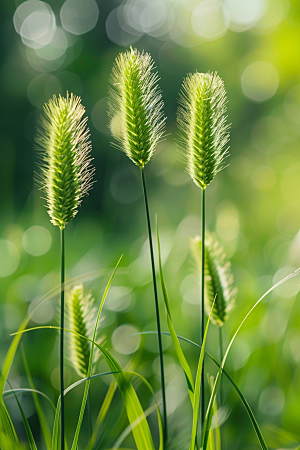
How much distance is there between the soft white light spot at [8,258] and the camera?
1.12 m

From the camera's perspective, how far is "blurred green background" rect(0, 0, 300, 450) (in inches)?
24.1

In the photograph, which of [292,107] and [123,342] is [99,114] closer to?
[292,107]

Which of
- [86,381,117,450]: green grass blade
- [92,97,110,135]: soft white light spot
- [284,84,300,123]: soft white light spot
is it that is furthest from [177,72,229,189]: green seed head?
[92,97,110,135]: soft white light spot

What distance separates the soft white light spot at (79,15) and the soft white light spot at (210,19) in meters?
0.81

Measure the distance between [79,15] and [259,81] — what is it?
1444 mm

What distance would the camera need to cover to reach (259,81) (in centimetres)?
163

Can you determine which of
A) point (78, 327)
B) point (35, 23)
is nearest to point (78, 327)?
point (78, 327)

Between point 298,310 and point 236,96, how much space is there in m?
1.30

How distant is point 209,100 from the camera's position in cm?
31

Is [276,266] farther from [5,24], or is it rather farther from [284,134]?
[5,24]

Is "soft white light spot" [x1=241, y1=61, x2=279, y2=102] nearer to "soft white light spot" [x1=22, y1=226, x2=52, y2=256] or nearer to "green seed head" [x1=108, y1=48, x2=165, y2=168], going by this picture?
"soft white light spot" [x1=22, y1=226, x2=52, y2=256]

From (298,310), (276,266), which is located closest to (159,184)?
(276,266)

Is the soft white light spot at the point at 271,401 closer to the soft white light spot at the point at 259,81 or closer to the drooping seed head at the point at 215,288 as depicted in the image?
the drooping seed head at the point at 215,288

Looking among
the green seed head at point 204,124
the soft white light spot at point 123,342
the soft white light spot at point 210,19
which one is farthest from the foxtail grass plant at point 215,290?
the soft white light spot at point 210,19
